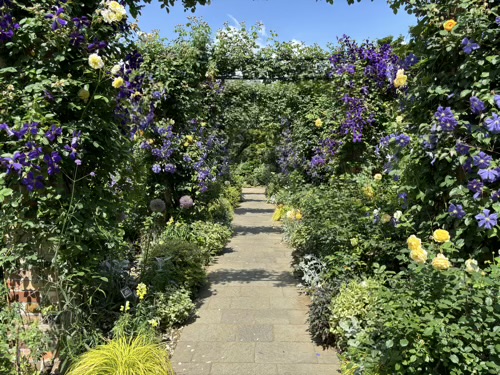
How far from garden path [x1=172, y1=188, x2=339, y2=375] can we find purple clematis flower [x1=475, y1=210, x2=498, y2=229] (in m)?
1.57

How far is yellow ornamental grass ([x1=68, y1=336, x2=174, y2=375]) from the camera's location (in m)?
2.37

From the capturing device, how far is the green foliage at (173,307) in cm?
361

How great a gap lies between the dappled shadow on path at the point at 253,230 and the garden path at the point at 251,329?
253cm

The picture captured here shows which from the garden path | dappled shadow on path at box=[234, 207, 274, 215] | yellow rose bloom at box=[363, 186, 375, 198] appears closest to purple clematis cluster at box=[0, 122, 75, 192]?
the garden path

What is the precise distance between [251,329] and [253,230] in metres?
5.44

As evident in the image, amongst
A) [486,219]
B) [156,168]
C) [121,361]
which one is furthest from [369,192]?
[156,168]

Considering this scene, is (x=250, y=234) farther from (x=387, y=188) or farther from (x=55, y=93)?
(x=55, y=93)

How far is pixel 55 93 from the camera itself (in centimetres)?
264

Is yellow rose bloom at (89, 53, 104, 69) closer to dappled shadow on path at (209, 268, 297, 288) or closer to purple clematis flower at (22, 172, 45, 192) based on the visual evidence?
purple clematis flower at (22, 172, 45, 192)

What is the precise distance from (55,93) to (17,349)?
1.63 meters

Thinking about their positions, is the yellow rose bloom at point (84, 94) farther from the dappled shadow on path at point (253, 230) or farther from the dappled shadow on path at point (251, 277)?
the dappled shadow on path at point (253, 230)

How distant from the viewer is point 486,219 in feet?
6.68

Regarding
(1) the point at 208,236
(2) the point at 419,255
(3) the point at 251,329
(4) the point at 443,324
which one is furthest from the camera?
(1) the point at 208,236

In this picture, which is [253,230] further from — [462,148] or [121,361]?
[462,148]
